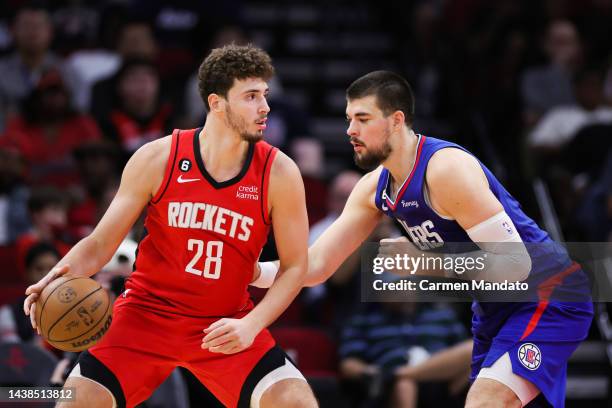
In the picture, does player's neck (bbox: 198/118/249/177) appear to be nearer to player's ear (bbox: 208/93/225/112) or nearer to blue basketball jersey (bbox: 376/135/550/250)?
player's ear (bbox: 208/93/225/112)

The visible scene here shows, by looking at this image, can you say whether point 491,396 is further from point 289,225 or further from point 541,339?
→ point 289,225

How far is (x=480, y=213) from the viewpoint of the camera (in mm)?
4668

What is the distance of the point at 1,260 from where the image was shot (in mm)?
7867

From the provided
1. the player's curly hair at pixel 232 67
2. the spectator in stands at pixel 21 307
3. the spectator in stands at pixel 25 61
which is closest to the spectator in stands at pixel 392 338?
the spectator in stands at pixel 21 307

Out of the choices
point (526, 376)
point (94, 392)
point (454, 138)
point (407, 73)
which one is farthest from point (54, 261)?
point (407, 73)

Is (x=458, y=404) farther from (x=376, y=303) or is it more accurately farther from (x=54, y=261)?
(x=54, y=261)

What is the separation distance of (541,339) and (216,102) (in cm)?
184

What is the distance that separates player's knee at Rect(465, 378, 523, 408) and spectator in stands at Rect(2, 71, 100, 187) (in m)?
5.08

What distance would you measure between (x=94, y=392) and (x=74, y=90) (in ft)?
19.3

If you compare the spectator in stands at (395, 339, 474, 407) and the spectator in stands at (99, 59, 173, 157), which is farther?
the spectator in stands at (99, 59, 173, 157)

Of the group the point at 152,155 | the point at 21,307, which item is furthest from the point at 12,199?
the point at 152,155

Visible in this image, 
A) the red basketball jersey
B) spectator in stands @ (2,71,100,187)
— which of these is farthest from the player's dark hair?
spectator in stands @ (2,71,100,187)

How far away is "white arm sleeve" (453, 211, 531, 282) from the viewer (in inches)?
185

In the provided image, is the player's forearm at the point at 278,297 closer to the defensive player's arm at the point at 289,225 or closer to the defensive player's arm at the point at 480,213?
the defensive player's arm at the point at 289,225
